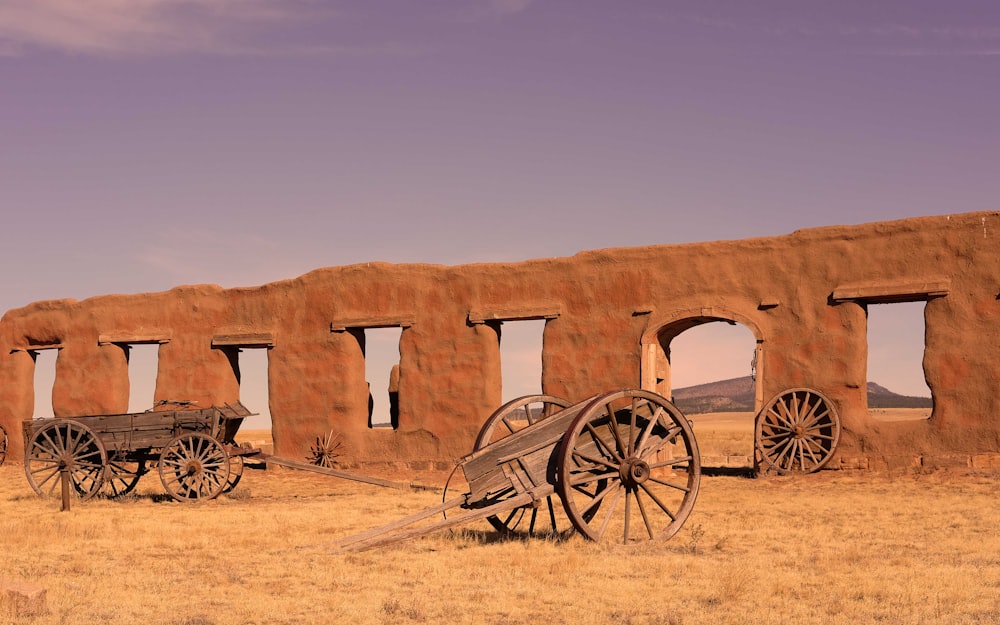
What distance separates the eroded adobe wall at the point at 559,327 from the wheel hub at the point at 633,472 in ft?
27.8

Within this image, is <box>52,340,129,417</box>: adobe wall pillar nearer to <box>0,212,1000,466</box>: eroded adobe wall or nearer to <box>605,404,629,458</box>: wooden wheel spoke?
<box>0,212,1000,466</box>: eroded adobe wall

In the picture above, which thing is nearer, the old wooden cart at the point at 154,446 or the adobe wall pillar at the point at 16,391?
the old wooden cart at the point at 154,446

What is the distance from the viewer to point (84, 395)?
23.5 meters

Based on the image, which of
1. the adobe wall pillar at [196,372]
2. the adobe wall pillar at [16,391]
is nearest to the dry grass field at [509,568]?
the adobe wall pillar at [196,372]

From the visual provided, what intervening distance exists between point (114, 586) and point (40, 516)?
17.8 ft

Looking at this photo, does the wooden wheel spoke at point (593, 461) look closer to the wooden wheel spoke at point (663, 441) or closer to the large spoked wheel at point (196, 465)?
the wooden wheel spoke at point (663, 441)

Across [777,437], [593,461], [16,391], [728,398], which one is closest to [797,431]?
[777,437]

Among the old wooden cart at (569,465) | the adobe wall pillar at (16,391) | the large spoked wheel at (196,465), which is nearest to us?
the old wooden cart at (569,465)

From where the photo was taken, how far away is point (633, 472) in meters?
9.34

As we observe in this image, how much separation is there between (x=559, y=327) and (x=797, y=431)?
14.5 ft

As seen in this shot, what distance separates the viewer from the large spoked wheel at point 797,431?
16.9 m

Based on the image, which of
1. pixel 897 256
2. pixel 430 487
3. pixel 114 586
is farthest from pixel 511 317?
pixel 114 586

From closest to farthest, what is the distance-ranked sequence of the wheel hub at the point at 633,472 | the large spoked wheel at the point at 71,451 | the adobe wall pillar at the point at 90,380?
1. the wheel hub at the point at 633,472
2. the large spoked wheel at the point at 71,451
3. the adobe wall pillar at the point at 90,380

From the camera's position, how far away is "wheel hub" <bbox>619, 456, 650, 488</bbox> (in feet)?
30.7
